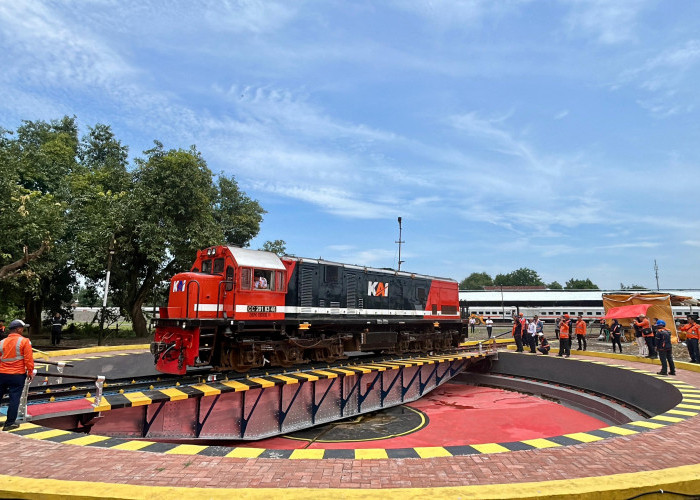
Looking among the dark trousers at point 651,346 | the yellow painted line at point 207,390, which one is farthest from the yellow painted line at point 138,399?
the dark trousers at point 651,346

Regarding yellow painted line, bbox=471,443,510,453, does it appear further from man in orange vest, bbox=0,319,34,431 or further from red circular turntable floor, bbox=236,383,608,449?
man in orange vest, bbox=0,319,34,431

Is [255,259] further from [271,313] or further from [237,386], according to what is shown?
[237,386]

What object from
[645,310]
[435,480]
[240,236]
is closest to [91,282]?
[240,236]

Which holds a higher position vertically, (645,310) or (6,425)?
(645,310)

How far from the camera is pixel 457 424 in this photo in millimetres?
14703

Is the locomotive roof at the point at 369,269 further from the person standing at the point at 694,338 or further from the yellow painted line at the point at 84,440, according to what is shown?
the person standing at the point at 694,338

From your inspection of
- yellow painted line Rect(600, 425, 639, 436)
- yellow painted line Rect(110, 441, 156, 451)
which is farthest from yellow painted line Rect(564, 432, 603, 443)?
yellow painted line Rect(110, 441, 156, 451)

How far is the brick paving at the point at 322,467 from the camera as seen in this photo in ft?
15.9

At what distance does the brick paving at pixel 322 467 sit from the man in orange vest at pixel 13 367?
624 mm

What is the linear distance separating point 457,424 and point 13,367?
504 inches

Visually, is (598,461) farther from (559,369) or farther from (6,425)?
(559,369)

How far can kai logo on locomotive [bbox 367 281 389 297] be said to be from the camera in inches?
661

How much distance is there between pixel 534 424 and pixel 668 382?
429 centimetres

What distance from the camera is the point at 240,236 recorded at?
35.8 metres
